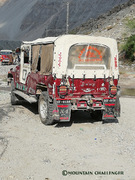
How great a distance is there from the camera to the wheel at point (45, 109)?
8.40 m

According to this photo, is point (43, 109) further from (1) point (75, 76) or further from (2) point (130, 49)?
(2) point (130, 49)

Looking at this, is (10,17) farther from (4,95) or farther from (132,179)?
(132,179)

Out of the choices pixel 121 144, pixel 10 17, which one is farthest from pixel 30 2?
pixel 121 144

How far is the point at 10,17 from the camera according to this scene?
124812 mm

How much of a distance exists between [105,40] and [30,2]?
124332mm

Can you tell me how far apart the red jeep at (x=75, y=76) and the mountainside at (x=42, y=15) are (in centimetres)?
8356

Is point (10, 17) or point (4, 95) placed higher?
point (10, 17)

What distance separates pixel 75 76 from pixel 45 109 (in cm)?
152

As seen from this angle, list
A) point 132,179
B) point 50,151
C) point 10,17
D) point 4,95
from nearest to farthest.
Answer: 1. point 132,179
2. point 50,151
3. point 4,95
4. point 10,17

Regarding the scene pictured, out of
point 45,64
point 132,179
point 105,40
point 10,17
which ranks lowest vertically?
point 132,179

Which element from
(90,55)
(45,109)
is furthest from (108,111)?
(45,109)

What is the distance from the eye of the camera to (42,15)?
114m

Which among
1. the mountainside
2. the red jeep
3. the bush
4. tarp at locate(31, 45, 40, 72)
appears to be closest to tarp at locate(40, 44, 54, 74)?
the red jeep

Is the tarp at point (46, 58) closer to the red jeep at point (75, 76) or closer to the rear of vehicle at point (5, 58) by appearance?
the red jeep at point (75, 76)
